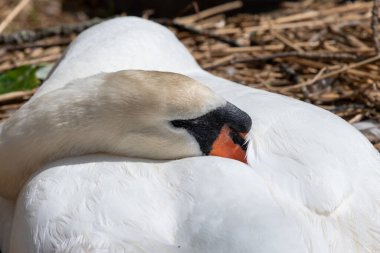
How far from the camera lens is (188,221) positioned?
1.84m

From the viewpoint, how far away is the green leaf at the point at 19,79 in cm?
355

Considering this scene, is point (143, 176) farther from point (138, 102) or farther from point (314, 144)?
point (314, 144)

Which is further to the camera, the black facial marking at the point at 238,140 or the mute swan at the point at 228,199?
the black facial marking at the point at 238,140

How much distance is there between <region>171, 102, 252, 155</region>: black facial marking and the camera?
2.08 m

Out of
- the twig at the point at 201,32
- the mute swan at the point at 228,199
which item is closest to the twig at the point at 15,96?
the twig at the point at 201,32

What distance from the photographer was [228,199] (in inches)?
73.9

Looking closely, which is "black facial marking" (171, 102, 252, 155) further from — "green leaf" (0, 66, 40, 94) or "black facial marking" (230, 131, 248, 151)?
"green leaf" (0, 66, 40, 94)

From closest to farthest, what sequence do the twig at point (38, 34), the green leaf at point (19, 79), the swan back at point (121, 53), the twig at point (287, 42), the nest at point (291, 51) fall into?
the swan back at point (121, 53), the nest at point (291, 51), the green leaf at point (19, 79), the twig at point (287, 42), the twig at point (38, 34)

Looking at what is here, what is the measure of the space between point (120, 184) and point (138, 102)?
252 millimetres

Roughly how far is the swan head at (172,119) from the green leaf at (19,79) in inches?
58.6

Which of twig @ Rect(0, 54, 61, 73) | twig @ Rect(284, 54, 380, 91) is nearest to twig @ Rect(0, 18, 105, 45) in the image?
twig @ Rect(0, 54, 61, 73)

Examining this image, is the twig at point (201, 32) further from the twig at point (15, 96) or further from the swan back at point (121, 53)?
the twig at point (15, 96)

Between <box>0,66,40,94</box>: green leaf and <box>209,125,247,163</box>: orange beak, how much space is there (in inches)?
65.0

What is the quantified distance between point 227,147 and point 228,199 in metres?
0.23
